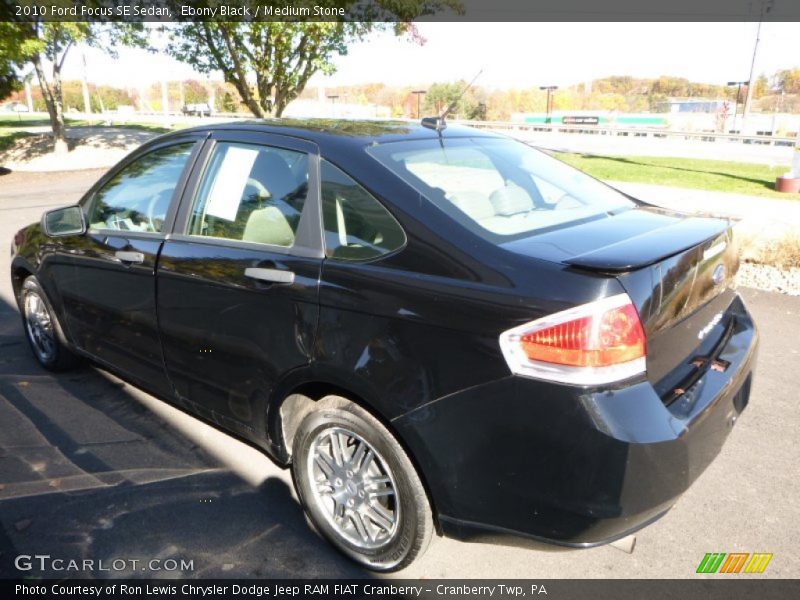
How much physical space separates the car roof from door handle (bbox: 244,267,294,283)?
1.89ft

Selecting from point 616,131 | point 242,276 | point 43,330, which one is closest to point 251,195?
point 242,276

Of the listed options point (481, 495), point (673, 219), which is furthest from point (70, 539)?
point (673, 219)

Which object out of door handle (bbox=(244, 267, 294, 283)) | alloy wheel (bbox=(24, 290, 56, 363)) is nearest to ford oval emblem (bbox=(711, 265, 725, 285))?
door handle (bbox=(244, 267, 294, 283))

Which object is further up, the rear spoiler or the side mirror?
the rear spoiler

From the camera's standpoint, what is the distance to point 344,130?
282cm

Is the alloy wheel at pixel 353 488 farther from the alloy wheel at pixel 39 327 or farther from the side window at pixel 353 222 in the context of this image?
the alloy wheel at pixel 39 327

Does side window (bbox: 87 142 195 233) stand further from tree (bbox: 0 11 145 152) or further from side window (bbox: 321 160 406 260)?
A: tree (bbox: 0 11 145 152)

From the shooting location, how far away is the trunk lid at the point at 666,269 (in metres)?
1.98

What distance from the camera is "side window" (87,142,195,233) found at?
3178 millimetres

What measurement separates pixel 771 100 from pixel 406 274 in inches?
3860

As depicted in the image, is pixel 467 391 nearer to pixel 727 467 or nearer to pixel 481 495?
pixel 481 495

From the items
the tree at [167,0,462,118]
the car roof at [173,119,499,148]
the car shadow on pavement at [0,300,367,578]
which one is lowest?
the car shadow on pavement at [0,300,367,578]

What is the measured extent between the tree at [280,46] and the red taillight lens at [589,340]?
12.8m

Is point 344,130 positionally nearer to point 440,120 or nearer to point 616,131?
point 440,120
